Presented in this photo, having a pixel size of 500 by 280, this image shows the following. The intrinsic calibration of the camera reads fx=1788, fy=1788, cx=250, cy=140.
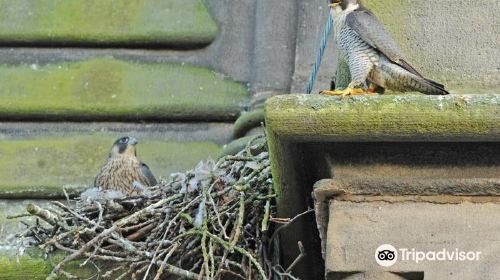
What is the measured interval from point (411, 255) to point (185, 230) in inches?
38.4

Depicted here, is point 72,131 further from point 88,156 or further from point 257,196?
point 257,196

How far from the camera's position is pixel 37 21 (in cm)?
703

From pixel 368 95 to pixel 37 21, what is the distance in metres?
2.88

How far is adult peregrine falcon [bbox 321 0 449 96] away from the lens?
4.78 meters

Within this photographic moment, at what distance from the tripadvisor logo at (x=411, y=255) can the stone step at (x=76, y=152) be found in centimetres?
217

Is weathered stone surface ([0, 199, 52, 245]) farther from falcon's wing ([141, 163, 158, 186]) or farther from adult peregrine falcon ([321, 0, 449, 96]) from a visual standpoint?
adult peregrine falcon ([321, 0, 449, 96])

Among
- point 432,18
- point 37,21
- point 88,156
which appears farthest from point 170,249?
point 37,21

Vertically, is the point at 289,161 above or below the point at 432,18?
below

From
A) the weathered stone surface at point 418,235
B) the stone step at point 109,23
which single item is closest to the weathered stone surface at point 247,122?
the stone step at point 109,23

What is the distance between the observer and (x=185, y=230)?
5188 mm

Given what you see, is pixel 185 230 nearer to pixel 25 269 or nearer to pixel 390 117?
pixel 25 269

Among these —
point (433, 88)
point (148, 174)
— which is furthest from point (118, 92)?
point (433, 88)

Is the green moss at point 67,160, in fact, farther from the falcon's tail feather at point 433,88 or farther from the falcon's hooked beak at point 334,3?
the falcon's tail feather at point 433,88

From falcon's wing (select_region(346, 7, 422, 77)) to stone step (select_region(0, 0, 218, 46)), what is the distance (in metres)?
2.03
